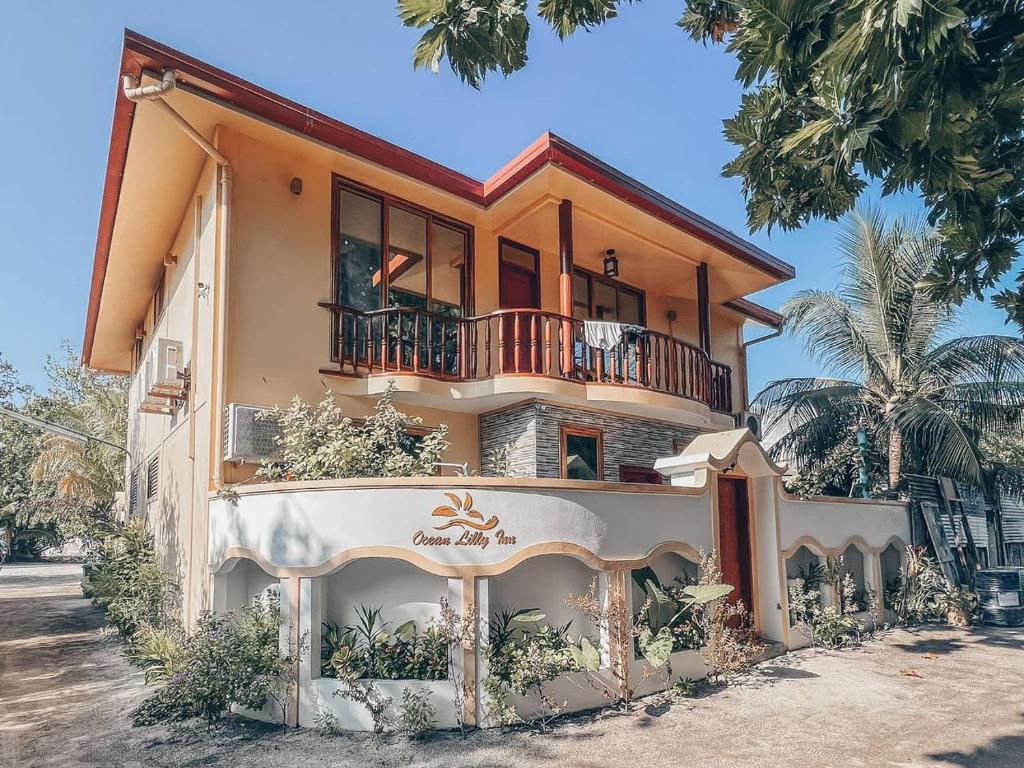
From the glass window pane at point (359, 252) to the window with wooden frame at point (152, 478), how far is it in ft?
17.5

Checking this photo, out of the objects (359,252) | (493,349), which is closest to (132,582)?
(359,252)

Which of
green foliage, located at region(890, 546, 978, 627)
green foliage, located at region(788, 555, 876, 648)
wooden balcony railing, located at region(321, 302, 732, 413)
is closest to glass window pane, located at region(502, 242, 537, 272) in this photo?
wooden balcony railing, located at region(321, 302, 732, 413)

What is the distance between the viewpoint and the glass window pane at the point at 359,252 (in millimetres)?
9273

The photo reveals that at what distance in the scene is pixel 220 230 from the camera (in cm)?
808

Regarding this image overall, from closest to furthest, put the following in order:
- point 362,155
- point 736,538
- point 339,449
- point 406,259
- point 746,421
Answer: point 339,449 < point 362,155 < point 736,538 < point 406,259 < point 746,421

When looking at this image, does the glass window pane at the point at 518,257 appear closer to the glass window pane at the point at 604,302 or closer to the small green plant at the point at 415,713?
the glass window pane at the point at 604,302

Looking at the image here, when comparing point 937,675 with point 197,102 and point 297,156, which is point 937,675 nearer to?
point 297,156

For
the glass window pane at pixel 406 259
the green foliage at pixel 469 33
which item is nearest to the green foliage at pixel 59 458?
the glass window pane at pixel 406 259

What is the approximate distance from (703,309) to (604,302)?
6.03 feet

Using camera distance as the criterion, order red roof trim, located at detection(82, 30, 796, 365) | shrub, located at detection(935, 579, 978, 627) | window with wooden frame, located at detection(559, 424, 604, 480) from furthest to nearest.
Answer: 1. shrub, located at detection(935, 579, 978, 627)
2. window with wooden frame, located at detection(559, 424, 604, 480)
3. red roof trim, located at detection(82, 30, 796, 365)

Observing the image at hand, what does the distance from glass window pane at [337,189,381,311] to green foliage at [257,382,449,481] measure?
A: 2076 millimetres

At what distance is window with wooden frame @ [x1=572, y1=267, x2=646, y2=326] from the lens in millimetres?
12367

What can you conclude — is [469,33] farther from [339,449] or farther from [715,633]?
[715,633]

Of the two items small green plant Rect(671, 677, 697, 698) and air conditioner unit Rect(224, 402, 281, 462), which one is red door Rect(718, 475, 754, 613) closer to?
small green plant Rect(671, 677, 697, 698)
